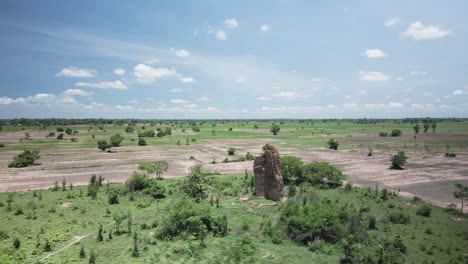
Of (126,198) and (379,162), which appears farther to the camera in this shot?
(379,162)

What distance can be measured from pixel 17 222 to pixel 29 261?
31.6ft

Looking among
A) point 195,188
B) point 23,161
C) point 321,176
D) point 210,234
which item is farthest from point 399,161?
point 23,161

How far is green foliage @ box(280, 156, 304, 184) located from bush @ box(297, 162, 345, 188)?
27.5 inches

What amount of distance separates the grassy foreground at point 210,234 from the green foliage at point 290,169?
8.22 meters

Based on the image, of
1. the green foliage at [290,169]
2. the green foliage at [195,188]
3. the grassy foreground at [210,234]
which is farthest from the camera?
the green foliage at [290,169]

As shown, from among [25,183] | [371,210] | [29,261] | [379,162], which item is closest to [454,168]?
[379,162]

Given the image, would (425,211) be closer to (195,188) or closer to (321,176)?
(321,176)

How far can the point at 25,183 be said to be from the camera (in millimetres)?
42500

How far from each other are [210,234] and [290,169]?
2176 cm

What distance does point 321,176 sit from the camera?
3991 centimetres

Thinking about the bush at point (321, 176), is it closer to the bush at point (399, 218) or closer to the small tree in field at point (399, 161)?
the bush at point (399, 218)

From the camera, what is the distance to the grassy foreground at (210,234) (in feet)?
61.8

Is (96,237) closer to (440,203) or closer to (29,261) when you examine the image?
(29,261)

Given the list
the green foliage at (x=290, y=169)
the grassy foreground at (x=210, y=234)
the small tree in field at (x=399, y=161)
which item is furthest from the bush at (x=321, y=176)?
the small tree in field at (x=399, y=161)
